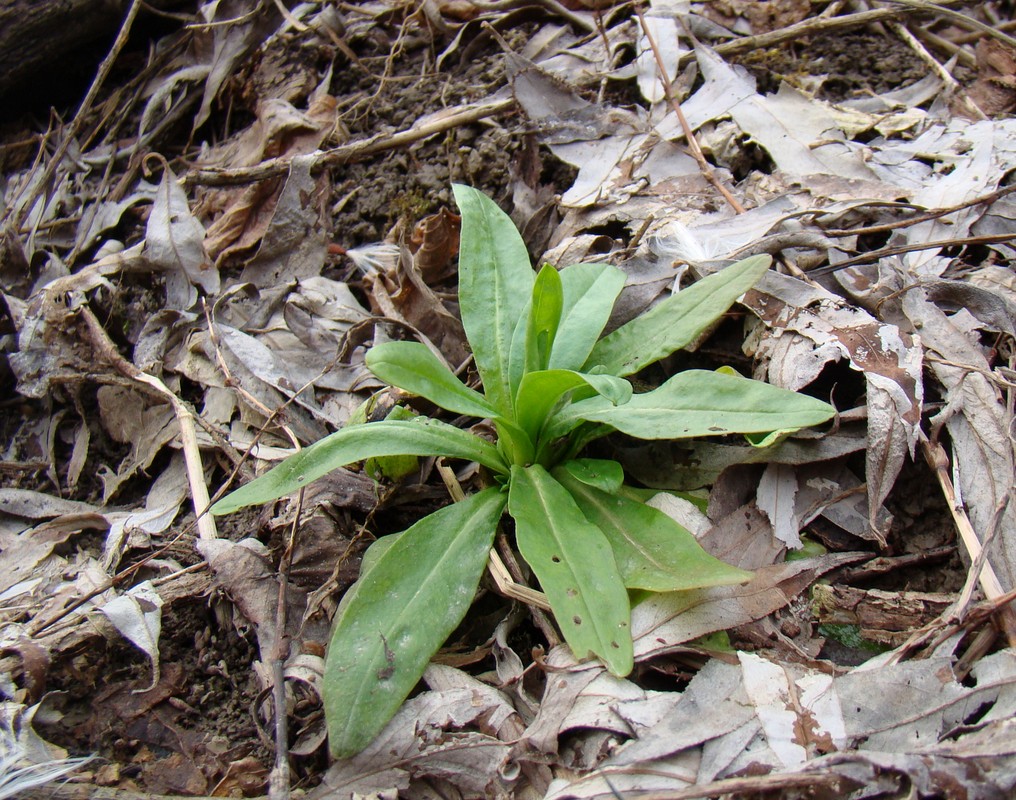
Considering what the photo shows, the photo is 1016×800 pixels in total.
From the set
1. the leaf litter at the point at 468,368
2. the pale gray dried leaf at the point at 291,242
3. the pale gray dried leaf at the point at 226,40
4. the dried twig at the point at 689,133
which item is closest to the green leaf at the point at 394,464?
the leaf litter at the point at 468,368

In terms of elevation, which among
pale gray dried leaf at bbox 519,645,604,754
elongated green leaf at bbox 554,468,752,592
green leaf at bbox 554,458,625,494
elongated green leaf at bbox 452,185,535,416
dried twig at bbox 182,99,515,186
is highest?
dried twig at bbox 182,99,515,186

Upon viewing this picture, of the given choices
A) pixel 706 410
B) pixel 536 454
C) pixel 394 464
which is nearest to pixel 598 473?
pixel 536 454

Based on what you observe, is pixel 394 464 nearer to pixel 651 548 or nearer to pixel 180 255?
pixel 651 548

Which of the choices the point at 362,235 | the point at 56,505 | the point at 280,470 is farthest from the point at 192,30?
the point at 280,470

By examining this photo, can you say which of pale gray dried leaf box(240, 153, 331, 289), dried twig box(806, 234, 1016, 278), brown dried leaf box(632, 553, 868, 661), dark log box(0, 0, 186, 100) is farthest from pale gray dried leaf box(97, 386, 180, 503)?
dried twig box(806, 234, 1016, 278)

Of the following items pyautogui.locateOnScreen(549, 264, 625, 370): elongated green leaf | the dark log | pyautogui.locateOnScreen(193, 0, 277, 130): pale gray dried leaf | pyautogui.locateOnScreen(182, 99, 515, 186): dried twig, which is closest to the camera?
pyautogui.locateOnScreen(549, 264, 625, 370): elongated green leaf

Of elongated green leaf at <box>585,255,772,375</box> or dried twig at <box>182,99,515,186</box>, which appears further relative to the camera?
dried twig at <box>182,99,515,186</box>

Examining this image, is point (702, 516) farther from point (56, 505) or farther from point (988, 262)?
point (56, 505)

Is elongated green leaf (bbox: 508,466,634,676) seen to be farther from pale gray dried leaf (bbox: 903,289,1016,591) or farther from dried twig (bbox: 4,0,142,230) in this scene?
dried twig (bbox: 4,0,142,230)
